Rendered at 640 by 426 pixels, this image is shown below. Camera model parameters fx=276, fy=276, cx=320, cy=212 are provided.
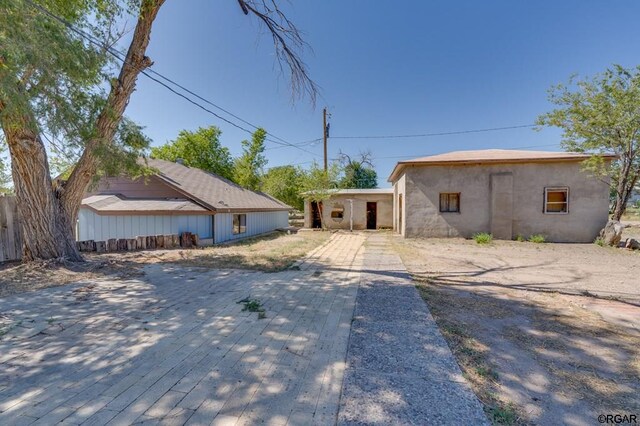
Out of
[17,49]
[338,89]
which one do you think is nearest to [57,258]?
[17,49]

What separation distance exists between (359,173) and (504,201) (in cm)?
2594

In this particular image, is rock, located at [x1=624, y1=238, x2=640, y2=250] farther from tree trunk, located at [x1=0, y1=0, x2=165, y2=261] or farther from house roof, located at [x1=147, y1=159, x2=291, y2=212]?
tree trunk, located at [x1=0, y1=0, x2=165, y2=261]

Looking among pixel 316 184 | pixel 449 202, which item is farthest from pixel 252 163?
pixel 449 202

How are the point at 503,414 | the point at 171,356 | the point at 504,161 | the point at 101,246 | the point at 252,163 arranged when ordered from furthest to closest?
the point at 252,163 → the point at 504,161 → the point at 101,246 → the point at 171,356 → the point at 503,414

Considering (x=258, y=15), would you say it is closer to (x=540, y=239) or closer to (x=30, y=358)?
(x=30, y=358)

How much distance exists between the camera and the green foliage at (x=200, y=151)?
23.6 metres

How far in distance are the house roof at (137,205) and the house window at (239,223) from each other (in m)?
2.76

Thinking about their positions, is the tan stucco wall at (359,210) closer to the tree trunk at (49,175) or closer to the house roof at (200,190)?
the house roof at (200,190)

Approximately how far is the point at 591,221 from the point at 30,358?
17579 mm

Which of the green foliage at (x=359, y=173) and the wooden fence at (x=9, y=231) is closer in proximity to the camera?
the wooden fence at (x=9, y=231)

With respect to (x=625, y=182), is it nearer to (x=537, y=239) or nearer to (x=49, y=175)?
(x=537, y=239)

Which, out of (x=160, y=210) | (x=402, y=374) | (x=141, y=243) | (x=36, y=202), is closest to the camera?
(x=402, y=374)

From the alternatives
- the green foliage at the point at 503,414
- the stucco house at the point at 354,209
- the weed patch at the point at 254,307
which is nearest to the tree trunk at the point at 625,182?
the stucco house at the point at 354,209

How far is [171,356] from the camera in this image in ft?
8.90
